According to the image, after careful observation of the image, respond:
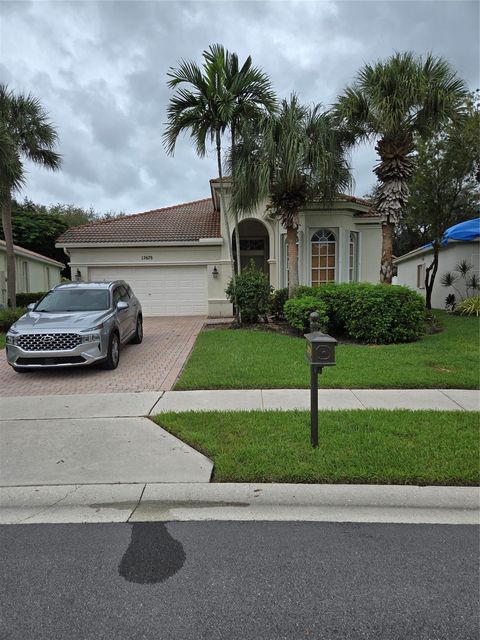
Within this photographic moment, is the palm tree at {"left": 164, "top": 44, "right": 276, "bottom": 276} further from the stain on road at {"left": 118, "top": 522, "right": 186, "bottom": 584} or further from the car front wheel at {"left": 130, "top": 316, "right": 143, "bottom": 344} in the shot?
the stain on road at {"left": 118, "top": 522, "right": 186, "bottom": 584}

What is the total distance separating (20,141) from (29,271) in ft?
34.0

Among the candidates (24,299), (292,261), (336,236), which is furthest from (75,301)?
(24,299)

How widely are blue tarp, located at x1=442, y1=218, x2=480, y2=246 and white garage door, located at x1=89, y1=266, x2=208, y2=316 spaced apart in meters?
10.3

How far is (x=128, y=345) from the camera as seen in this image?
1046cm

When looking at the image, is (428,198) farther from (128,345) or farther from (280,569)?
(280,569)

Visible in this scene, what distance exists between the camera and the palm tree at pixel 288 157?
11.0 m

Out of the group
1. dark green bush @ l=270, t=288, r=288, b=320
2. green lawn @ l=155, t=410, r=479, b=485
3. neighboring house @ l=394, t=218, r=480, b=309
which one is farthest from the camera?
neighboring house @ l=394, t=218, r=480, b=309

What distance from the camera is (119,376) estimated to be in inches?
296

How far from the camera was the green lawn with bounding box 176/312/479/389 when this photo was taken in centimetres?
673

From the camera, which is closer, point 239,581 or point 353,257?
point 239,581

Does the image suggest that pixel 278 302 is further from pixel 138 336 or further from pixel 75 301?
pixel 75 301

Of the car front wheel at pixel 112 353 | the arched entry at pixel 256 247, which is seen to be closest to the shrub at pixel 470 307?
the arched entry at pixel 256 247

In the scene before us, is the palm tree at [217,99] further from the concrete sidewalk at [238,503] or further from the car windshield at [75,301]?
the concrete sidewalk at [238,503]

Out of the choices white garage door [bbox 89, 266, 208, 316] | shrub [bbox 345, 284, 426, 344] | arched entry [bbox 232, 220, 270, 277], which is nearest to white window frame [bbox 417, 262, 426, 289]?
arched entry [bbox 232, 220, 270, 277]
